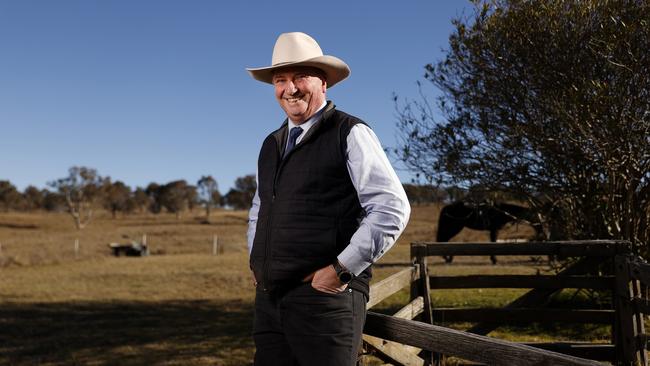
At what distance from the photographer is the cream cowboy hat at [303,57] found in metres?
3.08

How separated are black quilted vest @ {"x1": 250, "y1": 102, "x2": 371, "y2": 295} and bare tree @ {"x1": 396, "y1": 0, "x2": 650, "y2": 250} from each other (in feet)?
18.9

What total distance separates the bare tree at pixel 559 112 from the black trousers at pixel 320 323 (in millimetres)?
5938

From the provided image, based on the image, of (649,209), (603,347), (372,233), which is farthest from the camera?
(649,209)

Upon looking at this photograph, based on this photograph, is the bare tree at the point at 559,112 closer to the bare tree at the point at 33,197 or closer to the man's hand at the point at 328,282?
the man's hand at the point at 328,282

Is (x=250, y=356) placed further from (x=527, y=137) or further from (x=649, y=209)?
(x=649, y=209)

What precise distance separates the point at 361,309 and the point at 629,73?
21.8 ft

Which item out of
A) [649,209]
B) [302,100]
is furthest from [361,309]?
[649,209]

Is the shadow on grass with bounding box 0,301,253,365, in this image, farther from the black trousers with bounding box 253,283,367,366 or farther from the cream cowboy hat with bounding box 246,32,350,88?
the cream cowboy hat with bounding box 246,32,350,88

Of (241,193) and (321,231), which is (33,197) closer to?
(241,193)

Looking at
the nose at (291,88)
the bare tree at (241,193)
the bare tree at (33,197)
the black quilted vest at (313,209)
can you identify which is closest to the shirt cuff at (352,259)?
the black quilted vest at (313,209)

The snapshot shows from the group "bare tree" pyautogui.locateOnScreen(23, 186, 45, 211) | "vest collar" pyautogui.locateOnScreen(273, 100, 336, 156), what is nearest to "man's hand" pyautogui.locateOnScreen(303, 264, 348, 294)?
"vest collar" pyautogui.locateOnScreen(273, 100, 336, 156)

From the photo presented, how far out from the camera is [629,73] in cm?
785

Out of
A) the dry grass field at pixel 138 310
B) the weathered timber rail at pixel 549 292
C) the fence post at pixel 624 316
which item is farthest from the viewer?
the dry grass field at pixel 138 310

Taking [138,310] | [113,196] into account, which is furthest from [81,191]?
[138,310]
